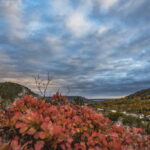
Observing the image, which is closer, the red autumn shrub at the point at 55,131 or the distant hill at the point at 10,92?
the red autumn shrub at the point at 55,131

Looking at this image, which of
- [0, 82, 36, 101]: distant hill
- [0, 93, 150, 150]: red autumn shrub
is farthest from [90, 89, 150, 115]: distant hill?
[0, 82, 36, 101]: distant hill

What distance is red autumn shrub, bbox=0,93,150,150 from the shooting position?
3.09m

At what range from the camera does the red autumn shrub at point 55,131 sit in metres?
3.09

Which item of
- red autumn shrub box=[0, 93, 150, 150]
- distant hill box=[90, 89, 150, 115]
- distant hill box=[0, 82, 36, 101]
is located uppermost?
distant hill box=[0, 82, 36, 101]

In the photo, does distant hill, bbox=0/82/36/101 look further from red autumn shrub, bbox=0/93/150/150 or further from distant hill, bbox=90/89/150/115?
red autumn shrub, bbox=0/93/150/150

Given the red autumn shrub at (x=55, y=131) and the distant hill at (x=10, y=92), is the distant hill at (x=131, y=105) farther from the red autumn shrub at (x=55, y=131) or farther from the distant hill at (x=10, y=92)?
the distant hill at (x=10, y=92)

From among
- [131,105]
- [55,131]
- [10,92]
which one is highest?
[10,92]

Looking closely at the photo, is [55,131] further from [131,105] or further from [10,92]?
[10,92]

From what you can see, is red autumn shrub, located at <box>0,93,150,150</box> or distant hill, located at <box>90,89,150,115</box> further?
distant hill, located at <box>90,89,150,115</box>

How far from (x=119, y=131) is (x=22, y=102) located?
7.69ft

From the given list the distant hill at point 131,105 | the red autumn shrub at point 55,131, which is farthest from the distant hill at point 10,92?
the red autumn shrub at point 55,131

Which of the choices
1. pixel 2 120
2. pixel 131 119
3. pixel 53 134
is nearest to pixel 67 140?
pixel 53 134

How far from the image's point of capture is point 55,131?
304 centimetres

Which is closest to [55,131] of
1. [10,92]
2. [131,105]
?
[131,105]
